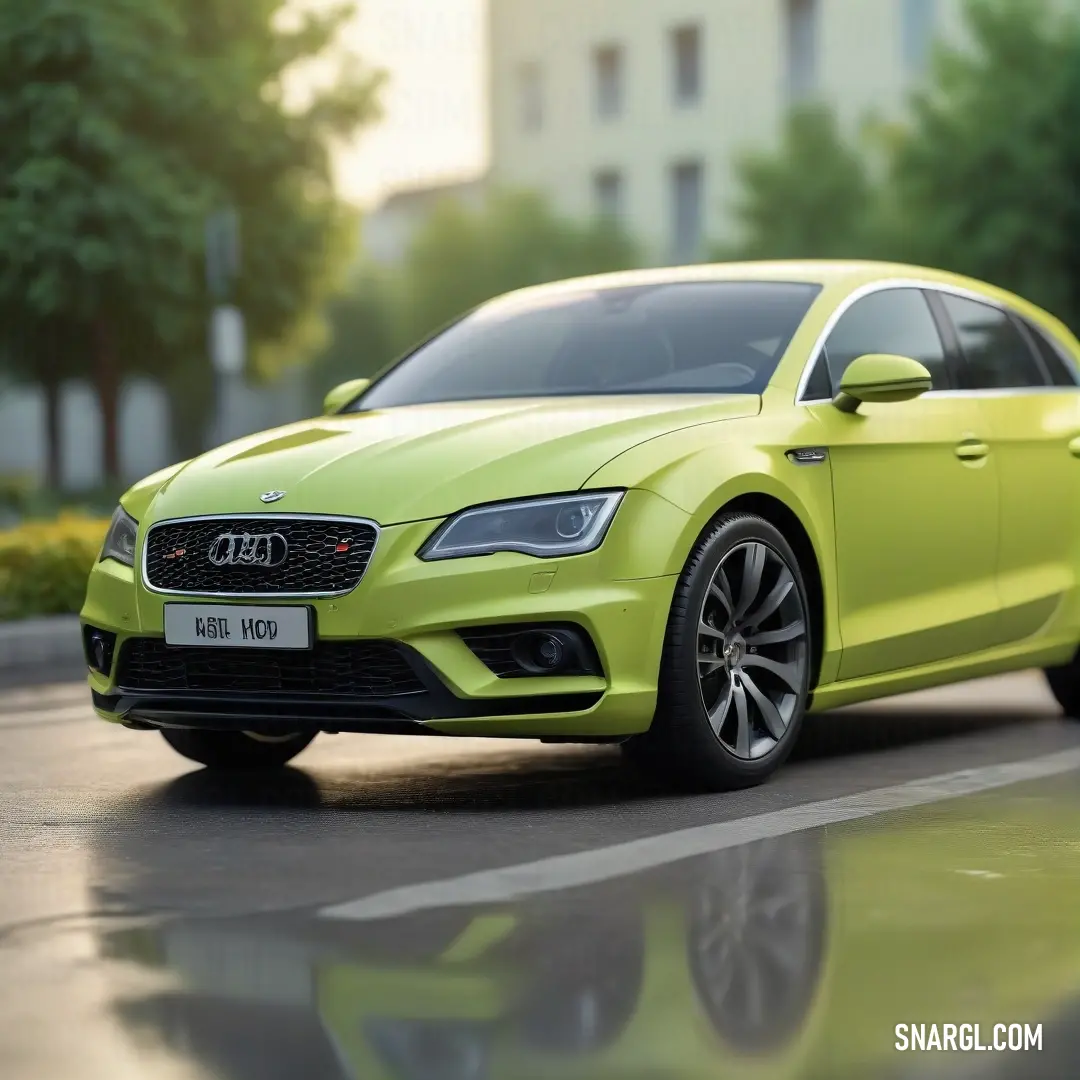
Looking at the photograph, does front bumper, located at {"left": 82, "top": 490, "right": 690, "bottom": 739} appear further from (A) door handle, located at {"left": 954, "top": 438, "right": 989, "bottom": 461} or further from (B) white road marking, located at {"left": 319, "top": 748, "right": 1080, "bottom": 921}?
(A) door handle, located at {"left": 954, "top": 438, "right": 989, "bottom": 461}

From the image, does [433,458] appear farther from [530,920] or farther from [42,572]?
[42,572]

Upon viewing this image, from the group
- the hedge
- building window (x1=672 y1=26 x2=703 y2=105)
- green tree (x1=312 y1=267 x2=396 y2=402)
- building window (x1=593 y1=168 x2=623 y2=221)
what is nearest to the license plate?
the hedge

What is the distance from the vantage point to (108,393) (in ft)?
97.2

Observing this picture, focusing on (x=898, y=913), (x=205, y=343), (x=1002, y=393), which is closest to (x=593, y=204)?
(x=205, y=343)

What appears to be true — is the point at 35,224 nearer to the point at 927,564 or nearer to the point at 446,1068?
the point at 927,564

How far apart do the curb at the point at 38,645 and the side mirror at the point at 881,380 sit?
5857mm

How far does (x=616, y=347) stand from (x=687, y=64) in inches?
1824

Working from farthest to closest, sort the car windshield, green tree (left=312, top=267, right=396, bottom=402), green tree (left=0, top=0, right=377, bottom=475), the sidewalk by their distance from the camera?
green tree (left=312, top=267, right=396, bottom=402), green tree (left=0, top=0, right=377, bottom=475), the sidewalk, the car windshield

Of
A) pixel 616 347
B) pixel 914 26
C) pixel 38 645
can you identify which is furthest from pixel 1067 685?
pixel 914 26

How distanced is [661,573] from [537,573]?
0.36 meters

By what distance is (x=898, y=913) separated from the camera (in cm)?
522

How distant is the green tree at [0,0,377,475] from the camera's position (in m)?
26.8

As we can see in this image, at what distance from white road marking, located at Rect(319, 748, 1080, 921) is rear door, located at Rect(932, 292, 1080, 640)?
84 cm

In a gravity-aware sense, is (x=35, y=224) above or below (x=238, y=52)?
below
